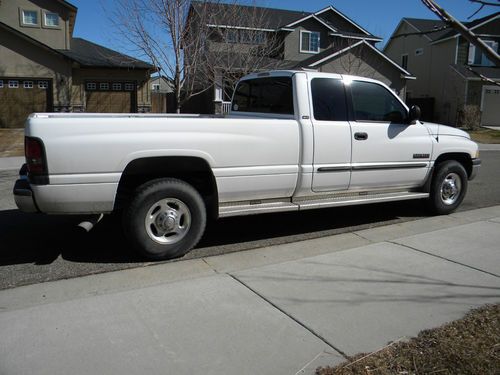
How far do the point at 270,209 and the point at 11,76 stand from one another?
22082mm

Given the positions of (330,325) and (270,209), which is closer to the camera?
(330,325)

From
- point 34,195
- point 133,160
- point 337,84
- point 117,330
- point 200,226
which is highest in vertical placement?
point 337,84

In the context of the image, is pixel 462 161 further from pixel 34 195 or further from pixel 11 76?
pixel 11 76

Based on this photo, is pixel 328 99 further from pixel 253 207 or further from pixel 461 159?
pixel 461 159

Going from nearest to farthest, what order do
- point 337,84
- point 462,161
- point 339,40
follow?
point 337,84, point 462,161, point 339,40

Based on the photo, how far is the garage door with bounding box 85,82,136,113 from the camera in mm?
24516

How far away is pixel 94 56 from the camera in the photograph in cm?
2534

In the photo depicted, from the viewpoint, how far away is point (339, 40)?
3036 cm

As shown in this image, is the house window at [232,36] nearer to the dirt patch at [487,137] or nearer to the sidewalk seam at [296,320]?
the dirt patch at [487,137]

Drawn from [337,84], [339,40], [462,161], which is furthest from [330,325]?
[339,40]

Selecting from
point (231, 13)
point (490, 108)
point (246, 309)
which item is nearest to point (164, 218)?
point (246, 309)

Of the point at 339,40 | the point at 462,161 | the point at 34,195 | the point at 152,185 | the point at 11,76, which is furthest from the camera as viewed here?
the point at 339,40

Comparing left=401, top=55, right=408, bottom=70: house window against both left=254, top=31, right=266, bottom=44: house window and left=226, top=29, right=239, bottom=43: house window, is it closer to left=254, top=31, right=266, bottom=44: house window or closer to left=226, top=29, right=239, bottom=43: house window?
left=254, top=31, right=266, bottom=44: house window

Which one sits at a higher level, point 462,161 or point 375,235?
point 462,161
